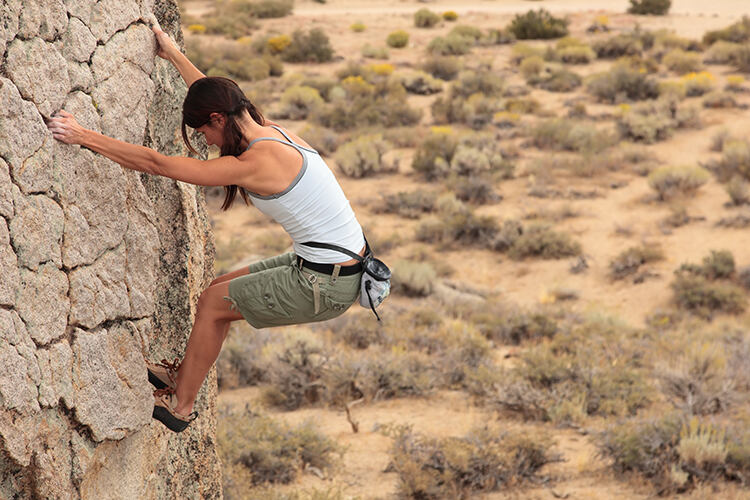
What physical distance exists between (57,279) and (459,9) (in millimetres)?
36513

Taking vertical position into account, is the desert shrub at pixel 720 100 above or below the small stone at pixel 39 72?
below

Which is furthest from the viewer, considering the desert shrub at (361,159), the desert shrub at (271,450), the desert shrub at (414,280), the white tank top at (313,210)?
the desert shrub at (361,159)

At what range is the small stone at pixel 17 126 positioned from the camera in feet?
7.95

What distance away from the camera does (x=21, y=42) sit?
2.53 meters

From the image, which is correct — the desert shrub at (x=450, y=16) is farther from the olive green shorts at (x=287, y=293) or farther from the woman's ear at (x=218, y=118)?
the woman's ear at (x=218, y=118)

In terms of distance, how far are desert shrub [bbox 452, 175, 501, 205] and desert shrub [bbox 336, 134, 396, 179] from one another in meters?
1.85

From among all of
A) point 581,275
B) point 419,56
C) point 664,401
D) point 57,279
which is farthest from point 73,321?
point 419,56

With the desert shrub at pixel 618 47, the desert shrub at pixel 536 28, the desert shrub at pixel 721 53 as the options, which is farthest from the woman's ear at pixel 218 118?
the desert shrub at pixel 536 28

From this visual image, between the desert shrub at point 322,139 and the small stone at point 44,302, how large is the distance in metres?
13.8

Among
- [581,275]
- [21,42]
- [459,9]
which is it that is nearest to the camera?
[21,42]

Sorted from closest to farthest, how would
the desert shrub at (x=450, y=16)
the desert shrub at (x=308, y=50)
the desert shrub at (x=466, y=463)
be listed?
the desert shrub at (x=466, y=463) < the desert shrub at (x=308, y=50) < the desert shrub at (x=450, y=16)

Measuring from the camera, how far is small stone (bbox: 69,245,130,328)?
281 cm

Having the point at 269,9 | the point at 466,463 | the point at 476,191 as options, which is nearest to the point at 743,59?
the point at 476,191

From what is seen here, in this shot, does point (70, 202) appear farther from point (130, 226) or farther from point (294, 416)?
point (294, 416)
